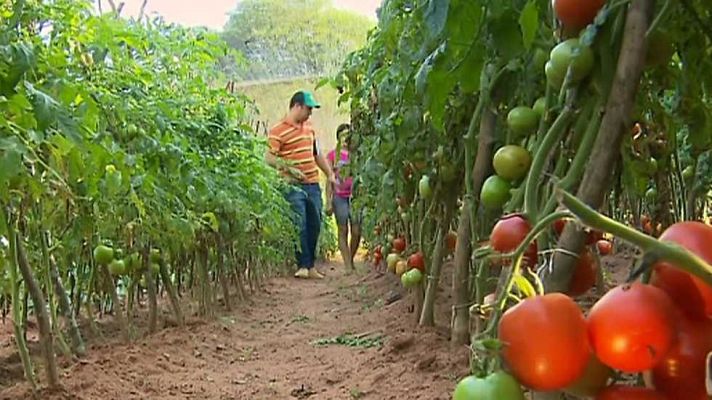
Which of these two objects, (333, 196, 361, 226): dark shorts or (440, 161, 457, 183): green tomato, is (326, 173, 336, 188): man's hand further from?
(440, 161, 457, 183): green tomato

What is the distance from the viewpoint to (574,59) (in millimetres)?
759

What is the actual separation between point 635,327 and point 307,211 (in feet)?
19.0

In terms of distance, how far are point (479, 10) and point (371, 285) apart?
429 centimetres

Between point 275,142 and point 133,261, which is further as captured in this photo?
point 275,142

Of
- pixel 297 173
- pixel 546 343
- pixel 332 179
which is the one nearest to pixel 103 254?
pixel 546 343

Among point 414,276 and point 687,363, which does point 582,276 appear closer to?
point 687,363

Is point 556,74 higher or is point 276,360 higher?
point 556,74

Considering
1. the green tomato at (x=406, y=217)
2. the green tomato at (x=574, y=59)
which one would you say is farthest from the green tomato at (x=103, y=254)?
the green tomato at (x=574, y=59)

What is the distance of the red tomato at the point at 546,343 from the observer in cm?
50

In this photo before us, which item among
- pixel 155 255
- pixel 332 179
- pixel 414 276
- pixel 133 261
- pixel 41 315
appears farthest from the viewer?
pixel 332 179

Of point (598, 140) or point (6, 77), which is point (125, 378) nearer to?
point (6, 77)

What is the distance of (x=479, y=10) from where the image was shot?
987 mm

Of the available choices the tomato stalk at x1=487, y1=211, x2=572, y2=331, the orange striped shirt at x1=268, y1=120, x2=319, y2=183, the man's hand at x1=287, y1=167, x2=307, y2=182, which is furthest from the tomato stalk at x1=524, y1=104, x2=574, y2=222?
the orange striped shirt at x1=268, y1=120, x2=319, y2=183

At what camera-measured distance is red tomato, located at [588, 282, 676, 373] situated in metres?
0.47
